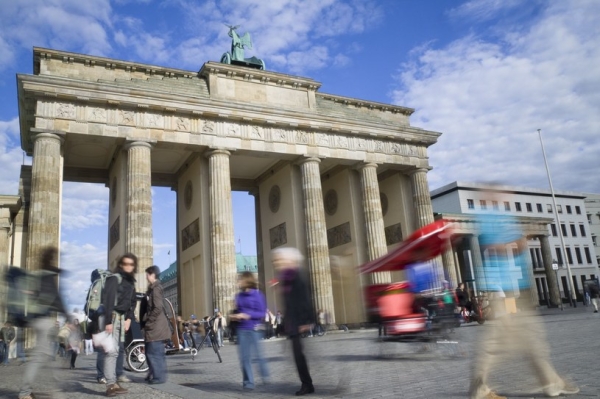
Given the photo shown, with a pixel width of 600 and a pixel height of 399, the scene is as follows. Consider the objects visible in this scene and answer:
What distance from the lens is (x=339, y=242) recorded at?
30531mm

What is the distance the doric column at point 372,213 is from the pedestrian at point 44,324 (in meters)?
22.3

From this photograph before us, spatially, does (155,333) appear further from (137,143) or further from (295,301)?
(137,143)

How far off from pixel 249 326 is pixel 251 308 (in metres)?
0.25

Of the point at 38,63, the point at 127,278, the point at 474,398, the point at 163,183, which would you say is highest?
the point at 38,63

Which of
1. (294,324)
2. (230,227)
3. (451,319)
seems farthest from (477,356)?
(230,227)

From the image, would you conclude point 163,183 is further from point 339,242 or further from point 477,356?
point 477,356

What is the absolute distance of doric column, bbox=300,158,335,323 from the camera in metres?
25.6

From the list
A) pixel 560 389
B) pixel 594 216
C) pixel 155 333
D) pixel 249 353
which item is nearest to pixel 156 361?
pixel 155 333

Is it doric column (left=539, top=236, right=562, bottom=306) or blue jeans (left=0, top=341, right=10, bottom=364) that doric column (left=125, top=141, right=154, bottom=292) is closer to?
blue jeans (left=0, top=341, right=10, bottom=364)

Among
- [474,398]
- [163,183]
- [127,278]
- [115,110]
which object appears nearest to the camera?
[474,398]

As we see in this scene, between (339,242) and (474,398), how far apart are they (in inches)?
1029

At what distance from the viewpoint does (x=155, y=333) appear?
7.43m

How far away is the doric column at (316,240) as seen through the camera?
25562 millimetres

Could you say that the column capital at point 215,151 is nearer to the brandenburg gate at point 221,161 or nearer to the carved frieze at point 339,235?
the brandenburg gate at point 221,161
